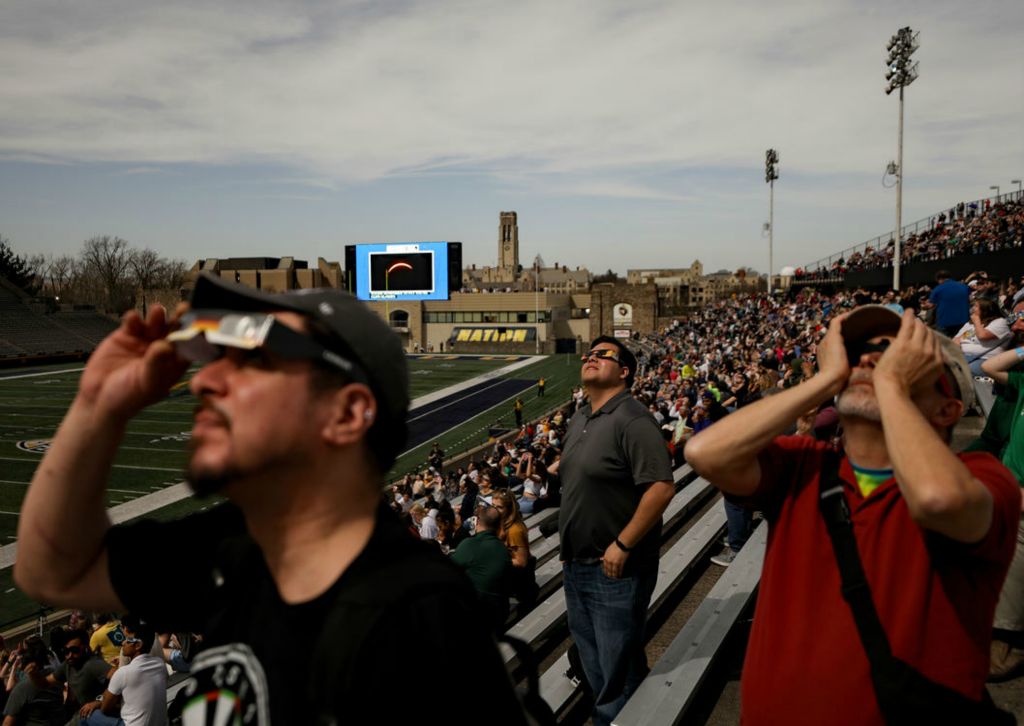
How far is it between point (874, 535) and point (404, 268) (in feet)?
190

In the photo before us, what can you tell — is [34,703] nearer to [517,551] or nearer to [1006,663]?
[517,551]

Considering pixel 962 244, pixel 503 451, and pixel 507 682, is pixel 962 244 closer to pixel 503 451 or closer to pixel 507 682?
pixel 503 451

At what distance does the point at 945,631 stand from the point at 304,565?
1443 mm

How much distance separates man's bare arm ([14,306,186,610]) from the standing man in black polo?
2.45 meters

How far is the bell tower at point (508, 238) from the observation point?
186125 mm

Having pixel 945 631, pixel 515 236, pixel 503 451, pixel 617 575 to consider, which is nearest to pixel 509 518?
pixel 617 575

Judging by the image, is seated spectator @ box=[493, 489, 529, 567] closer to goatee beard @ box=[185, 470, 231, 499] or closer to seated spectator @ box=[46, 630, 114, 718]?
seated spectator @ box=[46, 630, 114, 718]

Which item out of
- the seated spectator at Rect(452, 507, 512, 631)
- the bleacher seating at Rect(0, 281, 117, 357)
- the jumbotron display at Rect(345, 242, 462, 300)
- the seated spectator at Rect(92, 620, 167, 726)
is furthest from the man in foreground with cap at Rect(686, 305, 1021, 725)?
the bleacher seating at Rect(0, 281, 117, 357)

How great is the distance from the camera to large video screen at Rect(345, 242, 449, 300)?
5806 centimetres

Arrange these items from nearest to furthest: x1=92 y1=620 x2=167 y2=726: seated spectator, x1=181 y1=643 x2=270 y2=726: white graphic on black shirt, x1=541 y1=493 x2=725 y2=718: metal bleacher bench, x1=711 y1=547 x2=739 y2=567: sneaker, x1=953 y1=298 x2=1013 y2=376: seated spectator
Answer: x1=181 y1=643 x2=270 y2=726: white graphic on black shirt < x1=541 y1=493 x2=725 y2=718: metal bleacher bench < x1=92 y1=620 x2=167 y2=726: seated spectator < x1=711 y1=547 x2=739 y2=567: sneaker < x1=953 y1=298 x2=1013 y2=376: seated spectator

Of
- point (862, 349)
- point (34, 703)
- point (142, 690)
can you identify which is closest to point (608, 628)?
point (862, 349)

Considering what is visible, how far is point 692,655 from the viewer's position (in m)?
3.65

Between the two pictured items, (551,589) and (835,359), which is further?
(551,589)

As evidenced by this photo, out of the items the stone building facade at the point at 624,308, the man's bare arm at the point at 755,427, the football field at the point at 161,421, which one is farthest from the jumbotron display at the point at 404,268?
the man's bare arm at the point at 755,427
